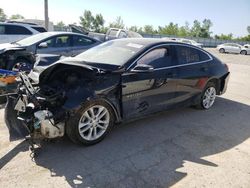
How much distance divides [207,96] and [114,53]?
8.63 feet

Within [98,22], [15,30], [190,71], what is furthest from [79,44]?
[98,22]

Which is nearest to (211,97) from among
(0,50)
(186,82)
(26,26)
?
(186,82)

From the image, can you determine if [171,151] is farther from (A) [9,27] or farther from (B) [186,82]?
(A) [9,27]

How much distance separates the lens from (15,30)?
462 inches

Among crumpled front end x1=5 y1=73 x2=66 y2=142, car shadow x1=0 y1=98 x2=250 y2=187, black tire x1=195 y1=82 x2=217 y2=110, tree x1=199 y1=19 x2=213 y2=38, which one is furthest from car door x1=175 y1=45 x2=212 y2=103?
tree x1=199 y1=19 x2=213 y2=38

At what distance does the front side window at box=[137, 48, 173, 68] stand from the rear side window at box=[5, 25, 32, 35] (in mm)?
8724

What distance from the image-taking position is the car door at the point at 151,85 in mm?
4242

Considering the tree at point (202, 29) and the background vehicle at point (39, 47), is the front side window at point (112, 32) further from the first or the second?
the tree at point (202, 29)

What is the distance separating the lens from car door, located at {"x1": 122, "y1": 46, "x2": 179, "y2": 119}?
13.9 feet

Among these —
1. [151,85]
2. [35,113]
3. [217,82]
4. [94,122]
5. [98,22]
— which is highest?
[98,22]

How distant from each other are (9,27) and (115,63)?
9.28 metres

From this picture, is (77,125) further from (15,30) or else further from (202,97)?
(15,30)

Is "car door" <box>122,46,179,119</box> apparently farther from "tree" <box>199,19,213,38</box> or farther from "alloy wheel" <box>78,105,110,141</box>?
"tree" <box>199,19,213,38</box>

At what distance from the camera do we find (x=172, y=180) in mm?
3236
